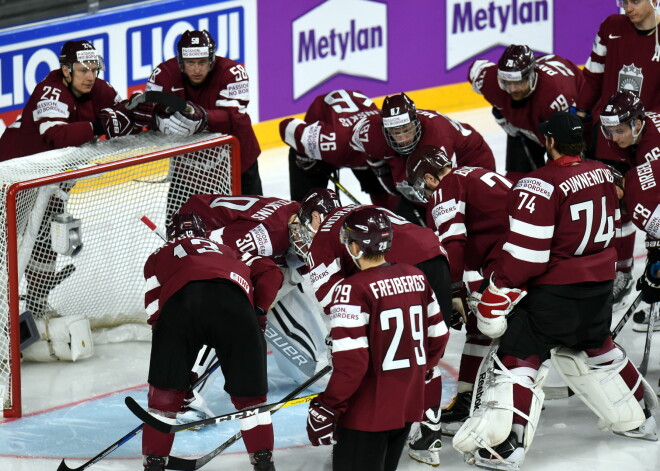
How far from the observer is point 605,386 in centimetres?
438

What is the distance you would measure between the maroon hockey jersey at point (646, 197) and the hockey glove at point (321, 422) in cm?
158

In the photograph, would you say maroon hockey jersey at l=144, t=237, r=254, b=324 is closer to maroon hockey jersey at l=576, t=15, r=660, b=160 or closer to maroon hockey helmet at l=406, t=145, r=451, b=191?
maroon hockey helmet at l=406, t=145, r=451, b=191

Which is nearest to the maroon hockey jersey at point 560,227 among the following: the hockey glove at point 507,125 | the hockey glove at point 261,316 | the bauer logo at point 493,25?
the hockey glove at point 261,316

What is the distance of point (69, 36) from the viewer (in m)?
6.79

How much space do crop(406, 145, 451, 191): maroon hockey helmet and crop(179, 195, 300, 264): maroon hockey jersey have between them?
46 centimetres

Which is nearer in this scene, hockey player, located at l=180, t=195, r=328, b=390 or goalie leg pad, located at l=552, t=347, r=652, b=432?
goalie leg pad, located at l=552, t=347, r=652, b=432

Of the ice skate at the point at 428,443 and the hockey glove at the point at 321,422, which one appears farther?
the ice skate at the point at 428,443

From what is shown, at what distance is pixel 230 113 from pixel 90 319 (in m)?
1.06

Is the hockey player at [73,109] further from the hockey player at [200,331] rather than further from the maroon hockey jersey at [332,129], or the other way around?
the hockey player at [200,331]

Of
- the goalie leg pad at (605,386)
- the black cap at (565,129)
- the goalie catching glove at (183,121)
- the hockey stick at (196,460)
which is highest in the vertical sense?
the black cap at (565,129)

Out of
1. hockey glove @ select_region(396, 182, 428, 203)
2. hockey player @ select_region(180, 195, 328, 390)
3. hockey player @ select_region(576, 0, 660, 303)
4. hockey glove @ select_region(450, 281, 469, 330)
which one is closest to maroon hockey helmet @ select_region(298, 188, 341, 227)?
hockey player @ select_region(180, 195, 328, 390)

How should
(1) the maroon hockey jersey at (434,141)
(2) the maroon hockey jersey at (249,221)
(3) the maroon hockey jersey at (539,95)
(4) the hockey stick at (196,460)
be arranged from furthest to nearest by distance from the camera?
(3) the maroon hockey jersey at (539,95), (1) the maroon hockey jersey at (434,141), (2) the maroon hockey jersey at (249,221), (4) the hockey stick at (196,460)

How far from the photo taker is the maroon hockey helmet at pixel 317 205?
4.35m

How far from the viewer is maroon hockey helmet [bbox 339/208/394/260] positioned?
3523 mm
